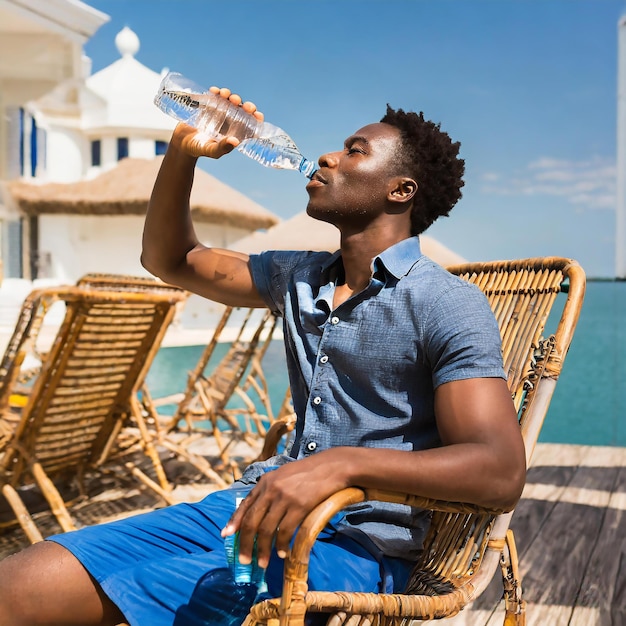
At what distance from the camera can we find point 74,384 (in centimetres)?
279

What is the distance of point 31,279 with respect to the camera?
17.7 m

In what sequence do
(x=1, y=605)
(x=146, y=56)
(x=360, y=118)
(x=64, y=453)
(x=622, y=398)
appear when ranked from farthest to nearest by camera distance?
(x=360, y=118) < (x=146, y=56) < (x=622, y=398) < (x=64, y=453) < (x=1, y=605)

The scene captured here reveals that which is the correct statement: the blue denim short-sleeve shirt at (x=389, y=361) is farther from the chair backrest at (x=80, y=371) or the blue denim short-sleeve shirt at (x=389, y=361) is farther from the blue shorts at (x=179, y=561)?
the chair backrest at (x=80, y=371)

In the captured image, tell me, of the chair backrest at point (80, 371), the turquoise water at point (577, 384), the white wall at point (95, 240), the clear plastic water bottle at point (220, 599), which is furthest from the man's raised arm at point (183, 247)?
the white wall at point (95, 240)

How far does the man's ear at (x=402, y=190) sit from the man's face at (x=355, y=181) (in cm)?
1

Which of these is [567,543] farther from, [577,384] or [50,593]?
[577,384]

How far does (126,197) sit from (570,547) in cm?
1559

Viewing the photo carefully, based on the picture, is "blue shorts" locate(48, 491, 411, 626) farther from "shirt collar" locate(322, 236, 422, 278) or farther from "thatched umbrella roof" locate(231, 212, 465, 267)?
"thatched umbrella roof" locate(231, 212, 465, 267)

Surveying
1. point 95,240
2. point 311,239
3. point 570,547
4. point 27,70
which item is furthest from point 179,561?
point 95,240

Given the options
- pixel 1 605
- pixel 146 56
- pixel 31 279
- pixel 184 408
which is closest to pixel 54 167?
pixel 31 279

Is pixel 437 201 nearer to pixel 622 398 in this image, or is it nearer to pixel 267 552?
pixel 267 552

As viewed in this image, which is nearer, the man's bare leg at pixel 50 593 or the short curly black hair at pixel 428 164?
the man's bare leg at pixel 50 593

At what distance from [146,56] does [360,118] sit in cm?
717

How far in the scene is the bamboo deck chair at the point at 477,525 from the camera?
1.03 meters
